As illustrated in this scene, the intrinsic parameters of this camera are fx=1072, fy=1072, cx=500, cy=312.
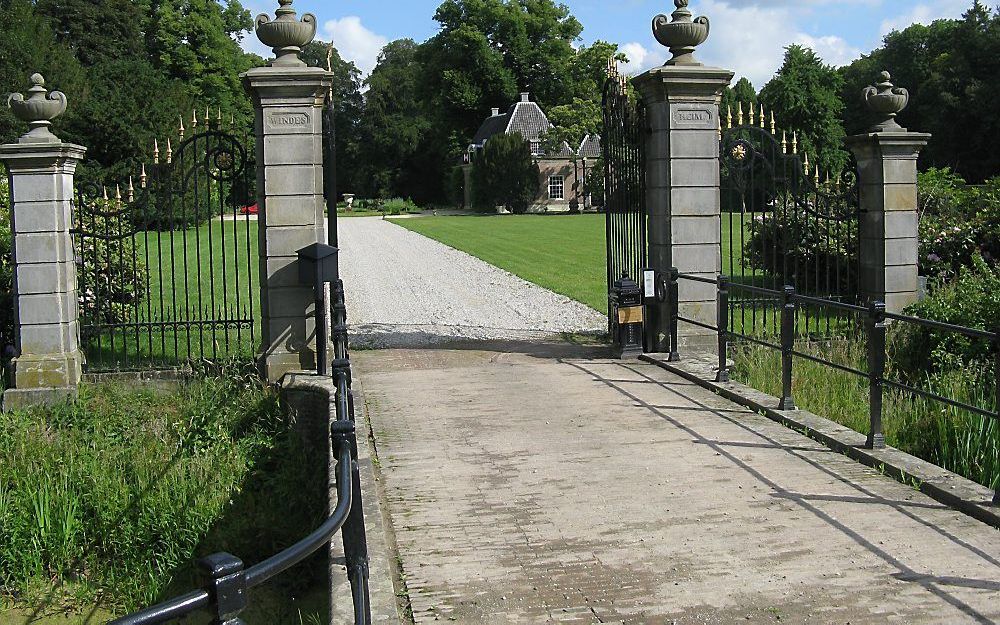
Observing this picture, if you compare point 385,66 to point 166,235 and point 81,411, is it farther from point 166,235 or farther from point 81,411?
point 81,411

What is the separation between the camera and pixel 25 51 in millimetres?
37312

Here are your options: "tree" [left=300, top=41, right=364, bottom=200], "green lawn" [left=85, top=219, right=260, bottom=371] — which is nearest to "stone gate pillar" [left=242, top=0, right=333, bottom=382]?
"green lawn" [left=85, top=219, right=260, bottom=371]

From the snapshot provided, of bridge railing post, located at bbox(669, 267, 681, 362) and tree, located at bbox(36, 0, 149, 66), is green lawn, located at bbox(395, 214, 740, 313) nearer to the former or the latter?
bridge railing post, located at bbox(669, 267, 681, 362)

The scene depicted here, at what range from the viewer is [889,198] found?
38.2 ft

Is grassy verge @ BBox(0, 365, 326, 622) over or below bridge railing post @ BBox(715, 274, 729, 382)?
below

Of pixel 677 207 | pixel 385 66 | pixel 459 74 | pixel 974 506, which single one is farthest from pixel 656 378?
pixel 385 66

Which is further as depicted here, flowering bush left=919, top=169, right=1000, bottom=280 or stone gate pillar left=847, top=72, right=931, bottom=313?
flowering bush left=919, top=169, right=1000, bottom=280

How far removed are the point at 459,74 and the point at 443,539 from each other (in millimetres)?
73770

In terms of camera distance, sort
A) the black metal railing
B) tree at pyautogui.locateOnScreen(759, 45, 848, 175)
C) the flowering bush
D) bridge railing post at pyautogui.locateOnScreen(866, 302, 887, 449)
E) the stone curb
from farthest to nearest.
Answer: tree at pyautogui.locateOnScreen(759, 45, 848, 175) → the flowering bush → bridge railing post at pyautogui.locateOnScreen(866, 302, 887, 449) → the black metal railing → the stone curb

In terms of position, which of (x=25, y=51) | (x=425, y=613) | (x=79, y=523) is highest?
(x=25, y=51)

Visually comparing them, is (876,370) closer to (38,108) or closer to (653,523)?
(653,523)

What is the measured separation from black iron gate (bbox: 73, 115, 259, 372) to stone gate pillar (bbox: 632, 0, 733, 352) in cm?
414

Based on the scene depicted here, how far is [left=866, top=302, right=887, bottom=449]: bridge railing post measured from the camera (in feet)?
22.8

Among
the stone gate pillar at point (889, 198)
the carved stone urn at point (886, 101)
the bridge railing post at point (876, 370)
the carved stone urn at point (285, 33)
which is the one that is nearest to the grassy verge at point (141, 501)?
the carved stone urn at point (285, 33)
